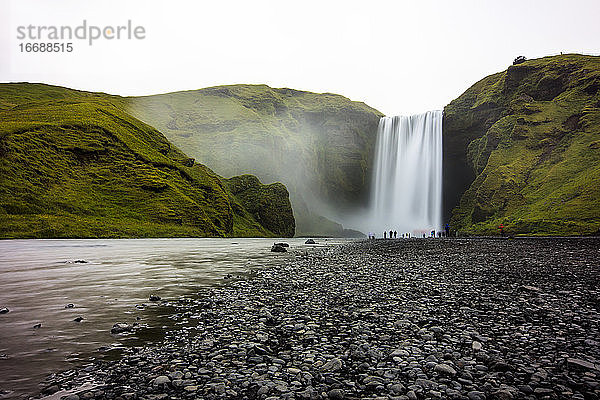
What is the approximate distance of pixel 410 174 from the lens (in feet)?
391

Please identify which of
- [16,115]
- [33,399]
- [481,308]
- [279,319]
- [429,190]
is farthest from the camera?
[429,190]

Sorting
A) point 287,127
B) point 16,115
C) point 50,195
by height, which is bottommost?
point 50,195

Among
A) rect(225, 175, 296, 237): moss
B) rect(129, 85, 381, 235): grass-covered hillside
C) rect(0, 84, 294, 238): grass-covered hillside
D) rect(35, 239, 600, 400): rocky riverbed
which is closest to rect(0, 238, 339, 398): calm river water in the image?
rect(35, 239, 600, 400): rocky riverbed

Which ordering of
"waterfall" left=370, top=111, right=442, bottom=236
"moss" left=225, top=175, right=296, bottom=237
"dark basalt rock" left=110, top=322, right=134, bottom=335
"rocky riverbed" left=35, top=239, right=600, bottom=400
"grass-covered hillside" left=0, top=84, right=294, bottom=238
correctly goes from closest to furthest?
"rocky riverbed" left=35, top=239, right=600, bottom=400, "dark basalt rock" left=110, top=322, right=134, bottom=335, "grass-covered hillside" left=0, top=84, right=294, bottom=238, "waterfall" left=370, top=111, right=442, bottom=236, "moss" left=225, top=175, right=296, bottom=237

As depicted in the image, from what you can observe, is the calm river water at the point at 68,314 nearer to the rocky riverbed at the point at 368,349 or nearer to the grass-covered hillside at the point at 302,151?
the rocky riverbed at the point at 368,349

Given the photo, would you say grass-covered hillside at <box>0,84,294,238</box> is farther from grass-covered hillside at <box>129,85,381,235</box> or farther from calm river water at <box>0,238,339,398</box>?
calm river water at <box>0,238,339,398</box>

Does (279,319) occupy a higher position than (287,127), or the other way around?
(287,127)

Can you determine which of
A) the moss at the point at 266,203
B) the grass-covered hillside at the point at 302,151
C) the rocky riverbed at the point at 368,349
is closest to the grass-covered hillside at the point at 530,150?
the grass-covered hillside at the point at 302,151

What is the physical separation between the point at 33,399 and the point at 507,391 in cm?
581

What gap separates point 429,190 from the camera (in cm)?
11519

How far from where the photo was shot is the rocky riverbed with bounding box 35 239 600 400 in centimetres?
441

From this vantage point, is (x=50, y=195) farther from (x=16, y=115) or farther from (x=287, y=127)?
(x=287, y=127)

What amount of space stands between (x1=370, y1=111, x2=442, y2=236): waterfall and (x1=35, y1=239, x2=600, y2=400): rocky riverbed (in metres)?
111

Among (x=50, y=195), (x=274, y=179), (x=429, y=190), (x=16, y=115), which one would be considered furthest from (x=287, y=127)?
(x=50, y=195)
